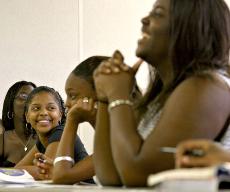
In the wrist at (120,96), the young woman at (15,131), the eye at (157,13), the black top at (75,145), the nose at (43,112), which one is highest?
the eye at (157,13)

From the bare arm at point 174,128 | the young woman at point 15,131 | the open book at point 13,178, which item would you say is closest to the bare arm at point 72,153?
the open book at point 13,178

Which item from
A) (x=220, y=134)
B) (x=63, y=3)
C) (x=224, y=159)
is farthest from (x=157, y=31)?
(x=63, y=3)

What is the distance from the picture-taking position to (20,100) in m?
3.58

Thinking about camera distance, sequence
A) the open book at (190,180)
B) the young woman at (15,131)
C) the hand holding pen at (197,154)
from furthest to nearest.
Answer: the young woman at (15,131), the hand holding pen at (197,154), the open book at (190,180)

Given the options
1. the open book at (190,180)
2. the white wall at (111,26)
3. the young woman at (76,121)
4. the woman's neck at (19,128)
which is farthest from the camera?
the white wall at (111,26)

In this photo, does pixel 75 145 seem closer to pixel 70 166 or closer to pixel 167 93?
pixel 70 166

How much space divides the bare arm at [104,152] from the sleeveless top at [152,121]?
0.42ft

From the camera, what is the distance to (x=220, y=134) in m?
1.27

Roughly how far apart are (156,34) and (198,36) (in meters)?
0.11

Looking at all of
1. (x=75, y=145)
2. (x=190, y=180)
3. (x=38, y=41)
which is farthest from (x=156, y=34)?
(x=38, y=41)

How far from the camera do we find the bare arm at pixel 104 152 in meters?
1.49

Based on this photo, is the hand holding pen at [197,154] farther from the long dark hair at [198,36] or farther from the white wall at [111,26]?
the white wall at [111,26]

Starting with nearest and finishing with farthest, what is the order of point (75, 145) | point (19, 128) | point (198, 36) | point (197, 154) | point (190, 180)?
1. point (190, 180)
2. point (197, 154)
3. point (198, 36)
4. point (75, 145)
5. point (19, 128)

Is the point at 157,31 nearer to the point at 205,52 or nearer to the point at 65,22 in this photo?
the point at 205,52
